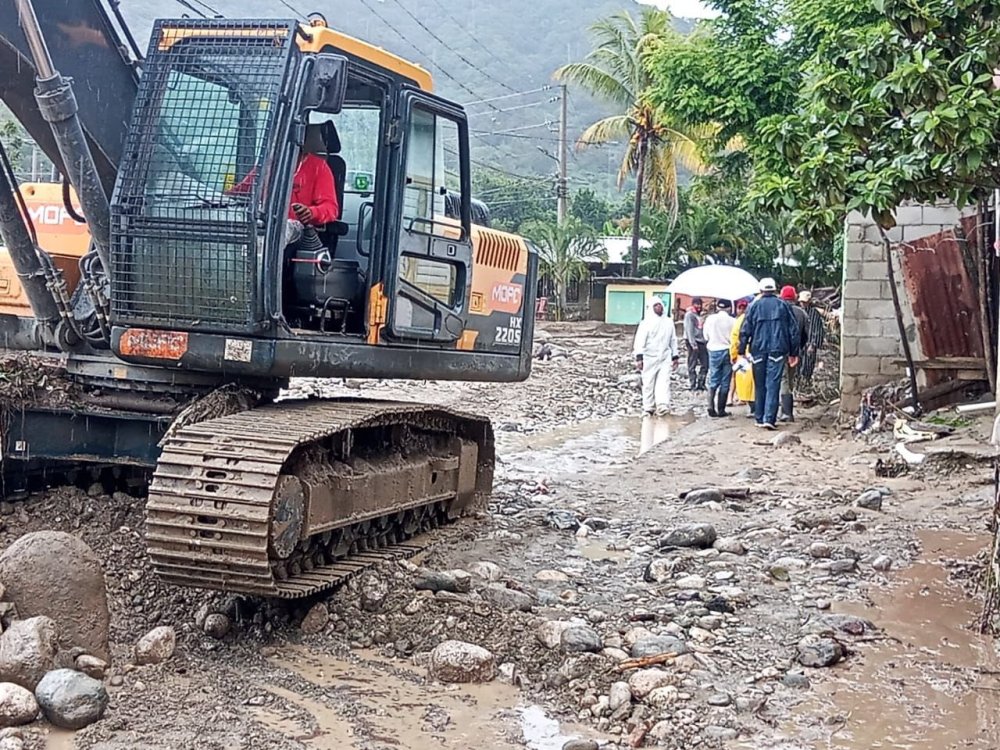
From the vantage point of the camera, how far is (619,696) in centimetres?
498

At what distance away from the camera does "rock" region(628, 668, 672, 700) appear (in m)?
5.06

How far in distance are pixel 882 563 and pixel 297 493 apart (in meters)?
3.49

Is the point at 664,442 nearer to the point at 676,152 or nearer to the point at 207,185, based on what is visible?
→ the point at 207,185

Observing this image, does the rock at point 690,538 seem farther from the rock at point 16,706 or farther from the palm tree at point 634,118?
the palm tree at point 634,118

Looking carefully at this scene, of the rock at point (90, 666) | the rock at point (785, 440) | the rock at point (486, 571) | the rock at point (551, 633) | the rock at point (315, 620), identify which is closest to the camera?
the rock at point (90, 666)

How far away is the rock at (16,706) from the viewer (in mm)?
4449

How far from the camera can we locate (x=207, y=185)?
6.12 m

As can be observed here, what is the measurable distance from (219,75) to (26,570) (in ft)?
8.61

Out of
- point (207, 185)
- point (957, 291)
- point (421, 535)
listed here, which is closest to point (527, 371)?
point (421, 535)

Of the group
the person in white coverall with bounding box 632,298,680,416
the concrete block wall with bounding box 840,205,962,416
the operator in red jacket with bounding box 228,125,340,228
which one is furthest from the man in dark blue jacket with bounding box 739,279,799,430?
the operator in red jacket with bounding box 228,125,340,228

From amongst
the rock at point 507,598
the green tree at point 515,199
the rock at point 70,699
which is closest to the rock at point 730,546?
the rock at point 507,598

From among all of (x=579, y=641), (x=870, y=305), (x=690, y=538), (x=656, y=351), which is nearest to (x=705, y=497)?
(x=690, y=538)

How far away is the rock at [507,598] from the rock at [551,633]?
34 cm

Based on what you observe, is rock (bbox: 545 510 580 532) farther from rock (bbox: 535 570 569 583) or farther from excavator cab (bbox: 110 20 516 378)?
excavator cab (bbox: 110 20 516 378)
